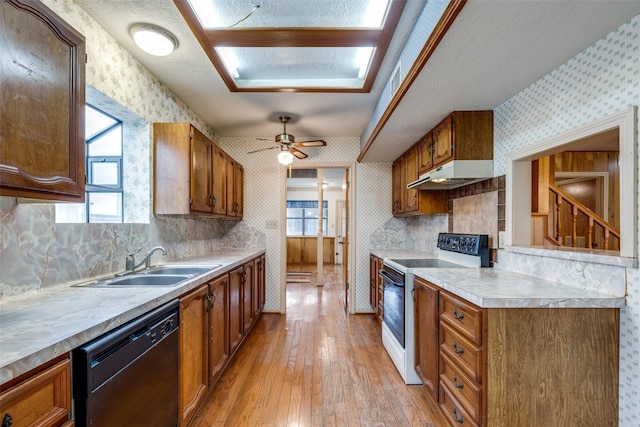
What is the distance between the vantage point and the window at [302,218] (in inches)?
338

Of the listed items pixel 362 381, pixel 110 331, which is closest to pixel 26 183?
pixel 110 331

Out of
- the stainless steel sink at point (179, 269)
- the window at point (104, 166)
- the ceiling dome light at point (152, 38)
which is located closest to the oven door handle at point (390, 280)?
the stainless steel sink at point (179, 269)

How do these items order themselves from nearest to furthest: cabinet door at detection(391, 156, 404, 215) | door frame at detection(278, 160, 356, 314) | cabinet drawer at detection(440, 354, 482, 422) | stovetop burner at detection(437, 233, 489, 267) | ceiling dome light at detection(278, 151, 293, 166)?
1. cabinet drawer at detection(440, 354, 482, 422)
2. stovetop burner at detection(437, 233, 489, 267)
3. ceiling dome light at detection(278, 151, 293, 166)
4. cabinet door at detection(391, 156, 404, 215)
5. door frame at detection(278, 160, 356, 314)

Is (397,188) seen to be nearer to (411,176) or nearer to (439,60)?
(411,176)

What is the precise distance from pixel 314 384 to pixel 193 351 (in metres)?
1.00

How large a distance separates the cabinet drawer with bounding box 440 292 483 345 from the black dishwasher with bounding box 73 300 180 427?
4.92ft

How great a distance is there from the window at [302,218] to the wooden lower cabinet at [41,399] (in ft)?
25.3

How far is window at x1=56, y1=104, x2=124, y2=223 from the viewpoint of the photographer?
2.07 meters

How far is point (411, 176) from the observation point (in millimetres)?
3145

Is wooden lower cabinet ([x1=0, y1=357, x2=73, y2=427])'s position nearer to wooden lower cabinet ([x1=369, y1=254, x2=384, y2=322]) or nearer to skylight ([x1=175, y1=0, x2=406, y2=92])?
skylight ([x1=175, y1=0, x2=406, y2=92])

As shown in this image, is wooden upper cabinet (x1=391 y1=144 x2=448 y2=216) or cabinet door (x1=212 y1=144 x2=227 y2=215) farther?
wooden upper cabinet (x1=391 y1=144 x2=448 y2=216)

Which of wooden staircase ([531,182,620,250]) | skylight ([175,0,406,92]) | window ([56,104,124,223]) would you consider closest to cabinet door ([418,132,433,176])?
skylight ([175,0,406,92])

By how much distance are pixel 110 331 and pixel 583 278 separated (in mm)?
2190

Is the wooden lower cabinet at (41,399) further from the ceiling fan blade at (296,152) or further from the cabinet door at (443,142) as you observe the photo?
the ceiling fan blade at (296,152)
